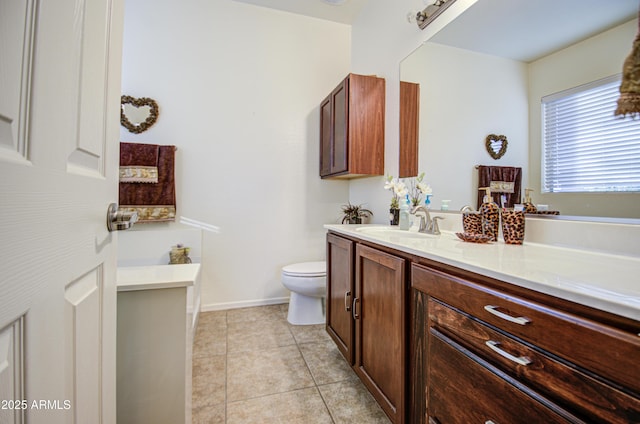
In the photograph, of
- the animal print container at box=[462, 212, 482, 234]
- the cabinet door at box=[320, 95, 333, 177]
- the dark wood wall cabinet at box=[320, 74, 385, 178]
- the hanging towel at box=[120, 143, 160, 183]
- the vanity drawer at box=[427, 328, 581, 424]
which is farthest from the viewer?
the cabinet door at box=[320, 95, 333, 177]

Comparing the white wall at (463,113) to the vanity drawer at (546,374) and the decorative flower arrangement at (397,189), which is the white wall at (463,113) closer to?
the decorative flower arrangement at (397,189)

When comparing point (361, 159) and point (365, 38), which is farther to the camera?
point (365, 38)

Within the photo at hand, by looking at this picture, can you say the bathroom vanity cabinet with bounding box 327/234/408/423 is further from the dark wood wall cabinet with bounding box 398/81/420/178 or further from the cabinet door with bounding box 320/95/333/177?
the cabinet door with bounding box 320/95/333/177

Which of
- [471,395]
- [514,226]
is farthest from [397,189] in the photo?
[471,395]

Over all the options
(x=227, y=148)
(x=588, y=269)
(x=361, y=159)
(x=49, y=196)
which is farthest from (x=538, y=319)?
(x=227, y=148)

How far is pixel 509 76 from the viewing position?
1.20 m

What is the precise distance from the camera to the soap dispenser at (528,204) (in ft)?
3.61

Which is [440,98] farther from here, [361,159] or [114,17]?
[114,17]

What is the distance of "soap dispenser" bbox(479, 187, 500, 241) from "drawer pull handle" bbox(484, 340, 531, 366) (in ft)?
2.09

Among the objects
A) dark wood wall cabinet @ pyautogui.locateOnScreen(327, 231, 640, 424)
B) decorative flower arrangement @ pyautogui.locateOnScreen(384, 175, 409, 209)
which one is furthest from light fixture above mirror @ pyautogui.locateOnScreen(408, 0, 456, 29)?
dark wood wall cabinet @ pyautogui.locateOnScreen(327, 231, 640, 424)

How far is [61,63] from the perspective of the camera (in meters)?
0.48

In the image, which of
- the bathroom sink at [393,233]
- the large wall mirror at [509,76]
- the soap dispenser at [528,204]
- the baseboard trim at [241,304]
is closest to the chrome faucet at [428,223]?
the bathroom sink at [393,233]

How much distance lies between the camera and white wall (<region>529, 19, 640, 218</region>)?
84 centimetres

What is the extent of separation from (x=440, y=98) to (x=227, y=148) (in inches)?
71.6
